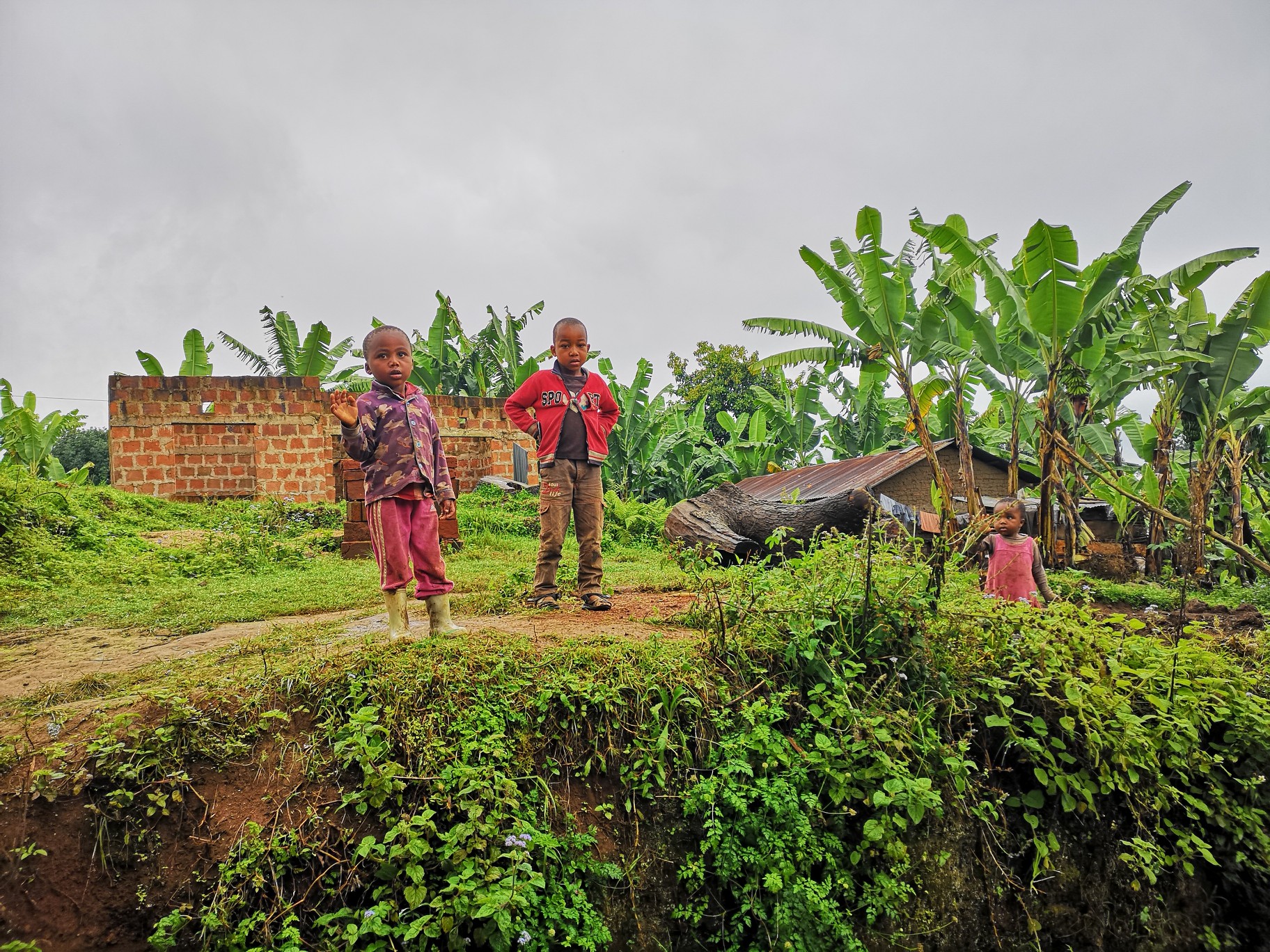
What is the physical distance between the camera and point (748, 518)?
8531 mm

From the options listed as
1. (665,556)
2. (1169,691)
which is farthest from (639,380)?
(1169,691)

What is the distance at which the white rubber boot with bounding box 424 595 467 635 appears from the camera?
Answer: 3.78 metres

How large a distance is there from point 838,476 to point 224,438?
370 inches

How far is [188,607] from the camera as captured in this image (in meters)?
5.18

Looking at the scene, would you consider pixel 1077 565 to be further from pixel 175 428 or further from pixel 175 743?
pixel 175 428

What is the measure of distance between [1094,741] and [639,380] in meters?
11.4

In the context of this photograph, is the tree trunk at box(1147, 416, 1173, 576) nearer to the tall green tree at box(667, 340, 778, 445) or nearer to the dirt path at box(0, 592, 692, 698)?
the dirt path at box(0, 592, 692, 698)

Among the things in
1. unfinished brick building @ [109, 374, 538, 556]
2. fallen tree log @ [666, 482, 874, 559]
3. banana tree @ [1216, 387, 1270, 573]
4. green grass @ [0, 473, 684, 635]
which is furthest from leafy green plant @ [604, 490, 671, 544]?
banana tree @ [1216, 387, 1270, 573]

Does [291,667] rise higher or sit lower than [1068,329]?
lower

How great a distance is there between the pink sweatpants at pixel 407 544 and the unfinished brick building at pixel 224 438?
8.79 m

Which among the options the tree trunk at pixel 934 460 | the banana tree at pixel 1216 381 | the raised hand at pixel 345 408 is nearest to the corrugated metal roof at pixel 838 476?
the tree trunk at pixel 934 460

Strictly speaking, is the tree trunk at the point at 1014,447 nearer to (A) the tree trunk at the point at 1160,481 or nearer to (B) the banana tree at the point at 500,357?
(A) the tree trunk at the point at 1160,481

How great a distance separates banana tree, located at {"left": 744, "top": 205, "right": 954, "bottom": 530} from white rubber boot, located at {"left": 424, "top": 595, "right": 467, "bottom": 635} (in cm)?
590

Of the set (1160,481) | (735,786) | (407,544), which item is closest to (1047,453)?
(1160,481)
